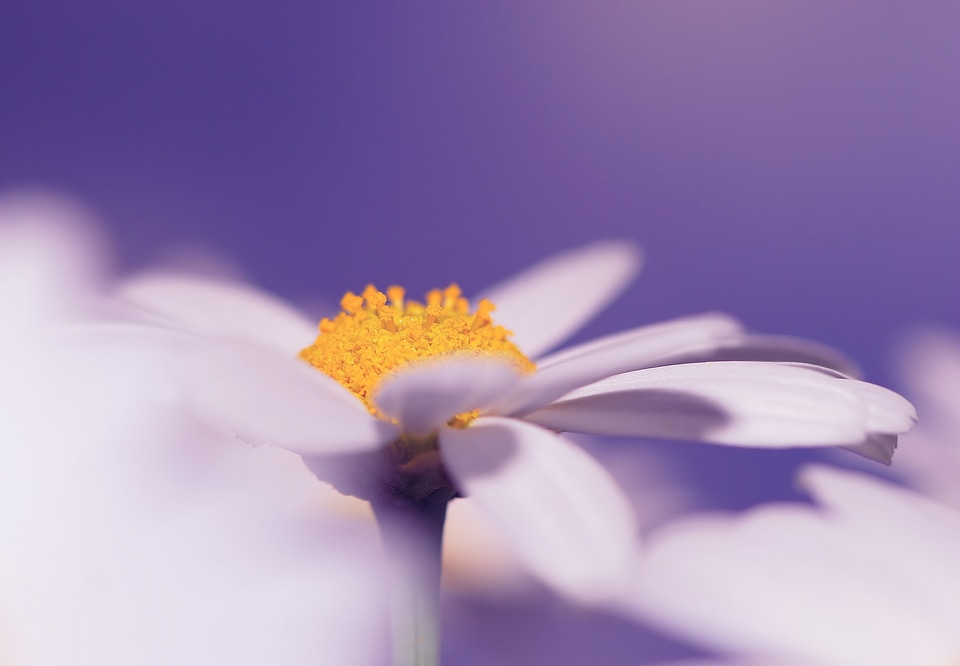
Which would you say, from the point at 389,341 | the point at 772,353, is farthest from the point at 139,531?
the point at 772,353

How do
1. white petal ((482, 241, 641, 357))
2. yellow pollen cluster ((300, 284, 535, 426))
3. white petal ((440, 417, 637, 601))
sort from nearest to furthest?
white petal ((440, 417, 637, 601)) < yellow pollen cluster ((300, 284, 535, 426)) < white petal ((482, 241, 641, 357))

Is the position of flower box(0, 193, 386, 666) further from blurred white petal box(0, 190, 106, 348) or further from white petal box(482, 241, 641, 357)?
white petal box(482, 241, 641, 357)

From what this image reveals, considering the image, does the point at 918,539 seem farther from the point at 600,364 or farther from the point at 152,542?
the point at 152,542

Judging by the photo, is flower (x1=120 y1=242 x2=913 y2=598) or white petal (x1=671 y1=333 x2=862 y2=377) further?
white petal (x1=671 y1=333 x2=862 y2=377)

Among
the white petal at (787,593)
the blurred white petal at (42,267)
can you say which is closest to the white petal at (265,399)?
the white petal at (787,593)

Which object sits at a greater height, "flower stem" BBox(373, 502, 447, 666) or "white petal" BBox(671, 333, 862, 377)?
"white petal" BBox(671, 333, 862, 377)

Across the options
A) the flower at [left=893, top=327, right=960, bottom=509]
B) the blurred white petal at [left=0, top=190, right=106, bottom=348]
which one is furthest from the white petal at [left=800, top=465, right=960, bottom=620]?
the blurred white petal at [left=0, top=190, right=106, bottom=348]

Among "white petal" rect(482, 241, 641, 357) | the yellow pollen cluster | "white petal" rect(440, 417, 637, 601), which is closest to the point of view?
"white petal" rect(440, 417, 637, 601)

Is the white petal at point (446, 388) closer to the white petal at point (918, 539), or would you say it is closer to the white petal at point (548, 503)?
the white petal at point (548, 503)
